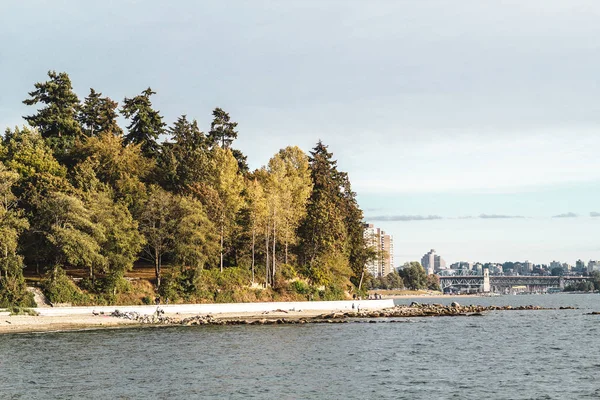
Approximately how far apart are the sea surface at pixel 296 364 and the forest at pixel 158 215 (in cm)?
1610

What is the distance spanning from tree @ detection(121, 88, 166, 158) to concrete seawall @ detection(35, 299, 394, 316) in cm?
4050

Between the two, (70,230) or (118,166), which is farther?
(118,166)

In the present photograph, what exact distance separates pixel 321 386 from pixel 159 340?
23.9m

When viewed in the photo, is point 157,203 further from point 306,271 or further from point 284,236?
point 306,271

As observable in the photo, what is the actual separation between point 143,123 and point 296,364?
81595mm

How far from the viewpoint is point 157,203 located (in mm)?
90938

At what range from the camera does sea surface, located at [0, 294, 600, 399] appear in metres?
37.8

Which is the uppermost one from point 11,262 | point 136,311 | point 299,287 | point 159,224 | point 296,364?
point 159,224

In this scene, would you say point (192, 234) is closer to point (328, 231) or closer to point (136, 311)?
point (136, 311)

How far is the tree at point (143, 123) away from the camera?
396 ft

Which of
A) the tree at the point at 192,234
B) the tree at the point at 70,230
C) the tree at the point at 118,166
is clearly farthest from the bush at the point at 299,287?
the tree at the point at 70,230

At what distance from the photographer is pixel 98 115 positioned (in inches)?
4906

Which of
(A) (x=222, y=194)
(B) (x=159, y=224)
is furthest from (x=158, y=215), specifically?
(A) (x=222, y=194)

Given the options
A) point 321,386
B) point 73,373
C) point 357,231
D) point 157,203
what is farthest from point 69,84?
point 321,386
